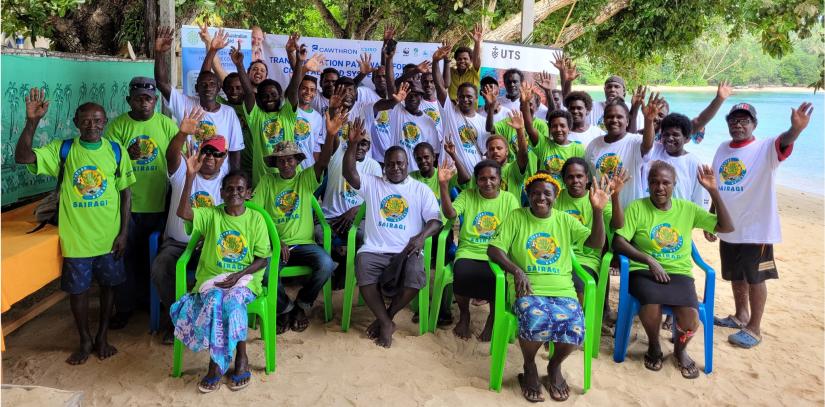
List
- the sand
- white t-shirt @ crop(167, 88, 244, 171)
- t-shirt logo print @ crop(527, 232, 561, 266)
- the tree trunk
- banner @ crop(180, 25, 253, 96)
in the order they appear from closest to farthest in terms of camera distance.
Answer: the sand
t-shirt logo print @ crop(527, 232, 561, 266)
white t-shirt @ crop(167, 88, 244, 171)
banner @ crop(180, 25, 253, 96)
the tree trunk

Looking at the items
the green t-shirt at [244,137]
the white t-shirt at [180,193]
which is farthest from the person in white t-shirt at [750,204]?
the green t-shirt at [244,137]

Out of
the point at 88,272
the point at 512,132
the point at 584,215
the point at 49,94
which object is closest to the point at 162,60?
the point at 49,94

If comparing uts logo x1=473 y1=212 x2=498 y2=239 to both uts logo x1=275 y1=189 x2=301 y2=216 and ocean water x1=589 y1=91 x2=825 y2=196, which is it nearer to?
uts logo x1=275 y1=189 x2=301 y2=216

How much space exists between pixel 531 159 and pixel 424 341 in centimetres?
169

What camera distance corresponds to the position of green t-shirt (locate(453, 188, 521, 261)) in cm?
444

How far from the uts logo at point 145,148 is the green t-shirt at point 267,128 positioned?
949mm

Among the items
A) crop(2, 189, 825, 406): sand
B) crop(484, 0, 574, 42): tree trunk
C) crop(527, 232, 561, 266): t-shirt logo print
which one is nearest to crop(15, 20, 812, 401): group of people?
crop(527, 232, 561, 266): t-shirt logo print

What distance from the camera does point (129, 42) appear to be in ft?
19.9

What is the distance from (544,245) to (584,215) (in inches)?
25.3

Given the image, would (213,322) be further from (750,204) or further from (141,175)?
(750,204)

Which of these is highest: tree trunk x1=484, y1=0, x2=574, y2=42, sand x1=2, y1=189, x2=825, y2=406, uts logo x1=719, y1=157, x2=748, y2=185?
tree trunk x1=484, y1=0, x2=574, y2=42

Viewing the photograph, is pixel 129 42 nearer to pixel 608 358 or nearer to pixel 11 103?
pixel 11 103

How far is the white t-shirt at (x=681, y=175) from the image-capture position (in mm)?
4569

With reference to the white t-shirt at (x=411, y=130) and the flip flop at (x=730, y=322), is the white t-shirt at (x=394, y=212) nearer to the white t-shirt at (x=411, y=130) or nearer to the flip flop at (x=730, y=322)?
the white t-shirt at (x=411, y=130)
